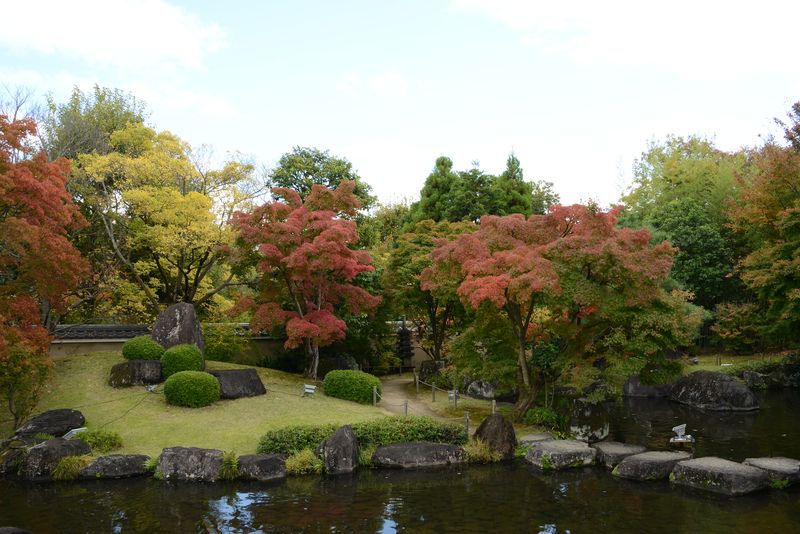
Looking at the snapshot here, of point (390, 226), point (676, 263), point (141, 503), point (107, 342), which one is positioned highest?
point (390, 226)

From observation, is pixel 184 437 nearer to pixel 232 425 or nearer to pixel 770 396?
pixel 232 425

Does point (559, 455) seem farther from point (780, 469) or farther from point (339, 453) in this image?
point (339, 453)

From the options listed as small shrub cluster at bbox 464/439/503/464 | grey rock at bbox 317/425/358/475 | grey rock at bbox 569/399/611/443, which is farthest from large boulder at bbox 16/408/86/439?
grey rock at bbox 569/399/611/443

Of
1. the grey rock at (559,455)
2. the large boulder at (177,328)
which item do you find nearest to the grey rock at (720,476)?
the grey rock at (559,455)

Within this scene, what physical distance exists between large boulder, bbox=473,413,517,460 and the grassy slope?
4.46 meters

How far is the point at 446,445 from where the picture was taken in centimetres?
1647

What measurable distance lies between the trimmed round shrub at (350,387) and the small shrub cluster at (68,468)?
920cm

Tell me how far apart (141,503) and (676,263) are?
108 ft

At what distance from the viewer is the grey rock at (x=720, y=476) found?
13.3 meters

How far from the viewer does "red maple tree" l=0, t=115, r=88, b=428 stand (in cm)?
1600

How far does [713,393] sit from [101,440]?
23315 millimetres

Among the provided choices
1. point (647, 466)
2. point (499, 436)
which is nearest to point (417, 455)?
point (499, 436)

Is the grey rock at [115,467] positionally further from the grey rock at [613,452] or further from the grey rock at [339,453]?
the grey rock at [613,452]

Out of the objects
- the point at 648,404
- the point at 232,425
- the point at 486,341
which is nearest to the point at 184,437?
the point at 232,425
